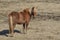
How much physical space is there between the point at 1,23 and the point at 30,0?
8.28 meters

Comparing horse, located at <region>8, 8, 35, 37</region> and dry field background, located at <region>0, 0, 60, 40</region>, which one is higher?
Result: horse, located at <region>8, 8, 35, 37</region>

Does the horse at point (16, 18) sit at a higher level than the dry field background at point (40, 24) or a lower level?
higher

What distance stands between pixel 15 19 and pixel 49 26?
2460 millimetres

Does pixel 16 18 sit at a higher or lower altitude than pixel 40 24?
higher

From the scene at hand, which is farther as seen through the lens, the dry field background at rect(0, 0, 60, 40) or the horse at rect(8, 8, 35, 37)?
the dry field background at rect(0, 0, 60, 40)

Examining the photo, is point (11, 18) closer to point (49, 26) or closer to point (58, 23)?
point (49, 26)

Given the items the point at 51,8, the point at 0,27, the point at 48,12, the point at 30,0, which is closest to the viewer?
the point at 0,27

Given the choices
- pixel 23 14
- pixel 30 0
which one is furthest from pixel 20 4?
pixel 23 14

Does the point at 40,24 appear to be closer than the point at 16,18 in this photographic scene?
No

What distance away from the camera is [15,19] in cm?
970

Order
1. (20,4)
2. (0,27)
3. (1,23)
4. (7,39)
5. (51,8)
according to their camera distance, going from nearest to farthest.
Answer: (7,39) < (0,27) < (1,23) < (51,8) < (20,4)

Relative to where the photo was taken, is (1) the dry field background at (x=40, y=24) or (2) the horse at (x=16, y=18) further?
(1) the dry field background at (x=40, y=24)

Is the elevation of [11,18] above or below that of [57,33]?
above

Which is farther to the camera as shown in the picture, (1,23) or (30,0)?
(30,0)
